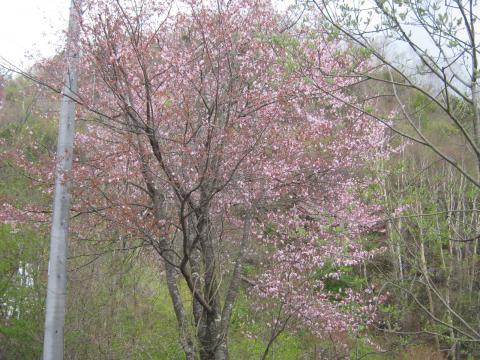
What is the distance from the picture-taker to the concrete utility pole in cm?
504

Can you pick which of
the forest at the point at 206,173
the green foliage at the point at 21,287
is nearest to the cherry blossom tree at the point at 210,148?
the forest at the point at 206,173

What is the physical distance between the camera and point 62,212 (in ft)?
17.7

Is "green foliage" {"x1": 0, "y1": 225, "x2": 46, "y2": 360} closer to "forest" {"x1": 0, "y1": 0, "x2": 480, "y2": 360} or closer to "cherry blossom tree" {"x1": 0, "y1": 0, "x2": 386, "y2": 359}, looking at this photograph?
"forest" {"x1": 0, "y1": 0, "x2": 480, "y2": 360}

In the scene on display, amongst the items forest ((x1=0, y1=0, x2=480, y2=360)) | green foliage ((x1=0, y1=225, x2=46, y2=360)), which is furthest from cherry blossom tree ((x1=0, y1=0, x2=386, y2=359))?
green foliage ((x1=0, y1=225, x2=46, y2=360))

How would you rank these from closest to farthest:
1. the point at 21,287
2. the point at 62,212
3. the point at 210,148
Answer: the point at 62,212, the point at 210,148, the point at 21,287

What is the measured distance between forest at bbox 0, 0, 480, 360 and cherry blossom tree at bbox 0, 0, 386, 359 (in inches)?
1.2

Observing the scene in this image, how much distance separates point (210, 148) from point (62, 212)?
1764 millimetres

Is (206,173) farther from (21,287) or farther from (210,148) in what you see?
(21,287)

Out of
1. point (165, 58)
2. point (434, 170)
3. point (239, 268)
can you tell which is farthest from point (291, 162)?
point (434, 170)

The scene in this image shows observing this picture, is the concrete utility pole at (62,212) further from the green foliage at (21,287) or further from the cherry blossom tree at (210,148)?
the green foliage at (21,287)

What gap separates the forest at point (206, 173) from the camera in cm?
498

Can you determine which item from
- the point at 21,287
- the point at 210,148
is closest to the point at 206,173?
the point at 210,148

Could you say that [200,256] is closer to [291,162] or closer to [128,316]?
[291,162]

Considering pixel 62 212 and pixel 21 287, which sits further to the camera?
pixel 21 287
